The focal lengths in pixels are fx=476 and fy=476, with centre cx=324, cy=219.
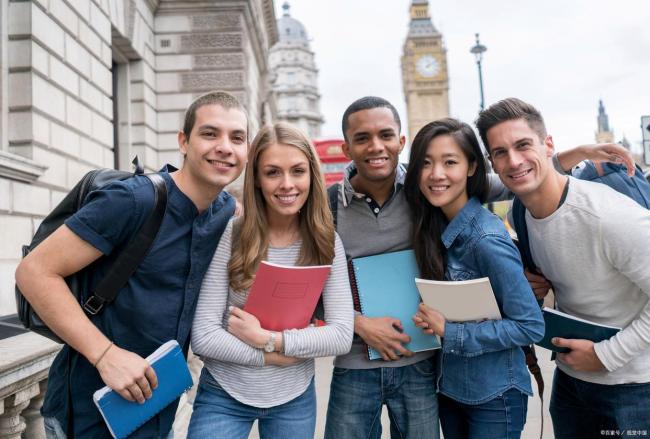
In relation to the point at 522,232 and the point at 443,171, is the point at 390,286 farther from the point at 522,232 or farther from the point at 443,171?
the point at 522,232

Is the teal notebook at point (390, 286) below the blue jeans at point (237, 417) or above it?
above

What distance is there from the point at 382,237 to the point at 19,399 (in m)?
1.85

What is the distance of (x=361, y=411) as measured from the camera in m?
2.23

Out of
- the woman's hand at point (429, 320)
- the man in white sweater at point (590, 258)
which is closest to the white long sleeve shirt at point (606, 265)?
the man in white sweater at point (590, 258)

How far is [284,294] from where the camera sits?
1897mm

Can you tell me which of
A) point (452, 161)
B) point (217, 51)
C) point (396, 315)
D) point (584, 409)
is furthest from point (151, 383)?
point (217, 51)

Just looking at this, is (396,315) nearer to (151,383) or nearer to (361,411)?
(361,411)

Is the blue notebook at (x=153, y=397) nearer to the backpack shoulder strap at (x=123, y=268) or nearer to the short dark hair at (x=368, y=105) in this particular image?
the backpack shoulder strap at (x=123, y=268)

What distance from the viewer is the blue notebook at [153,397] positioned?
1698 mm

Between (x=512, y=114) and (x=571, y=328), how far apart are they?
981mm

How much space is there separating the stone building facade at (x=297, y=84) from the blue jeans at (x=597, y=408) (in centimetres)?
8246

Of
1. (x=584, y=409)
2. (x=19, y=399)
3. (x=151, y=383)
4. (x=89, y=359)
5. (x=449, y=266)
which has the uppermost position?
(x=449, y=266)

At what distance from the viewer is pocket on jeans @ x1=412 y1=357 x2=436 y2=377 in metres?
2.23

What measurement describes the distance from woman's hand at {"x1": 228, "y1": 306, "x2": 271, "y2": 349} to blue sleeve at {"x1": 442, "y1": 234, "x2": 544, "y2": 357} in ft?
2.53
